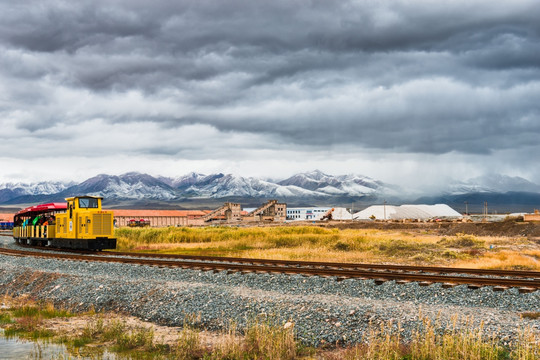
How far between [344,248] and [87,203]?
20328mm

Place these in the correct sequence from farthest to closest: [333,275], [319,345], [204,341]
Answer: [333,275] < [204,341] < [319,345]

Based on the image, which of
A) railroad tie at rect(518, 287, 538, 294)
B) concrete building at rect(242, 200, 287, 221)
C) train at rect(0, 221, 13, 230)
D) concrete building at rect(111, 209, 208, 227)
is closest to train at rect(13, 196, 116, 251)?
railroad tie at rect(518, 287, 538, 294)

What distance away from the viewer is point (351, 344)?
40.9 feet

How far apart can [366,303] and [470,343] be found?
445 cm

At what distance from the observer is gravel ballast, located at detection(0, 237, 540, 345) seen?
13.2 metres

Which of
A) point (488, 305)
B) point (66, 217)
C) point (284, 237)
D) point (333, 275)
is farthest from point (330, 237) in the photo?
point (488, 305)

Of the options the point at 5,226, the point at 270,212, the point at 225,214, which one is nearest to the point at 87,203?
the point at 5,226

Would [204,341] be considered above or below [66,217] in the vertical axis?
below

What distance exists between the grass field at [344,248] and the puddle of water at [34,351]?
62.4 feet

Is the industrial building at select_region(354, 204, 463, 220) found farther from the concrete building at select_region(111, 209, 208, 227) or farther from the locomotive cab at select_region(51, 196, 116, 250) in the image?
the locomotive cab at select_region(51, 196, 116, 250)

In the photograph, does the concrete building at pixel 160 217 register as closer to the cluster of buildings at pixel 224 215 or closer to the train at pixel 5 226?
the cluster of buildings at pixel 224 215

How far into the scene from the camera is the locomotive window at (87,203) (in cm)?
3784

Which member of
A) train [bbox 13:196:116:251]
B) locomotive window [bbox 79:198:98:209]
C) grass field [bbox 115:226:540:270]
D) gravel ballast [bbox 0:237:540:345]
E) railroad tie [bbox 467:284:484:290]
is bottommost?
grass field [bbox 115:226:540:270]

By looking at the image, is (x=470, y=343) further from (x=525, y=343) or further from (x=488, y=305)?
(x=488, y=305)
